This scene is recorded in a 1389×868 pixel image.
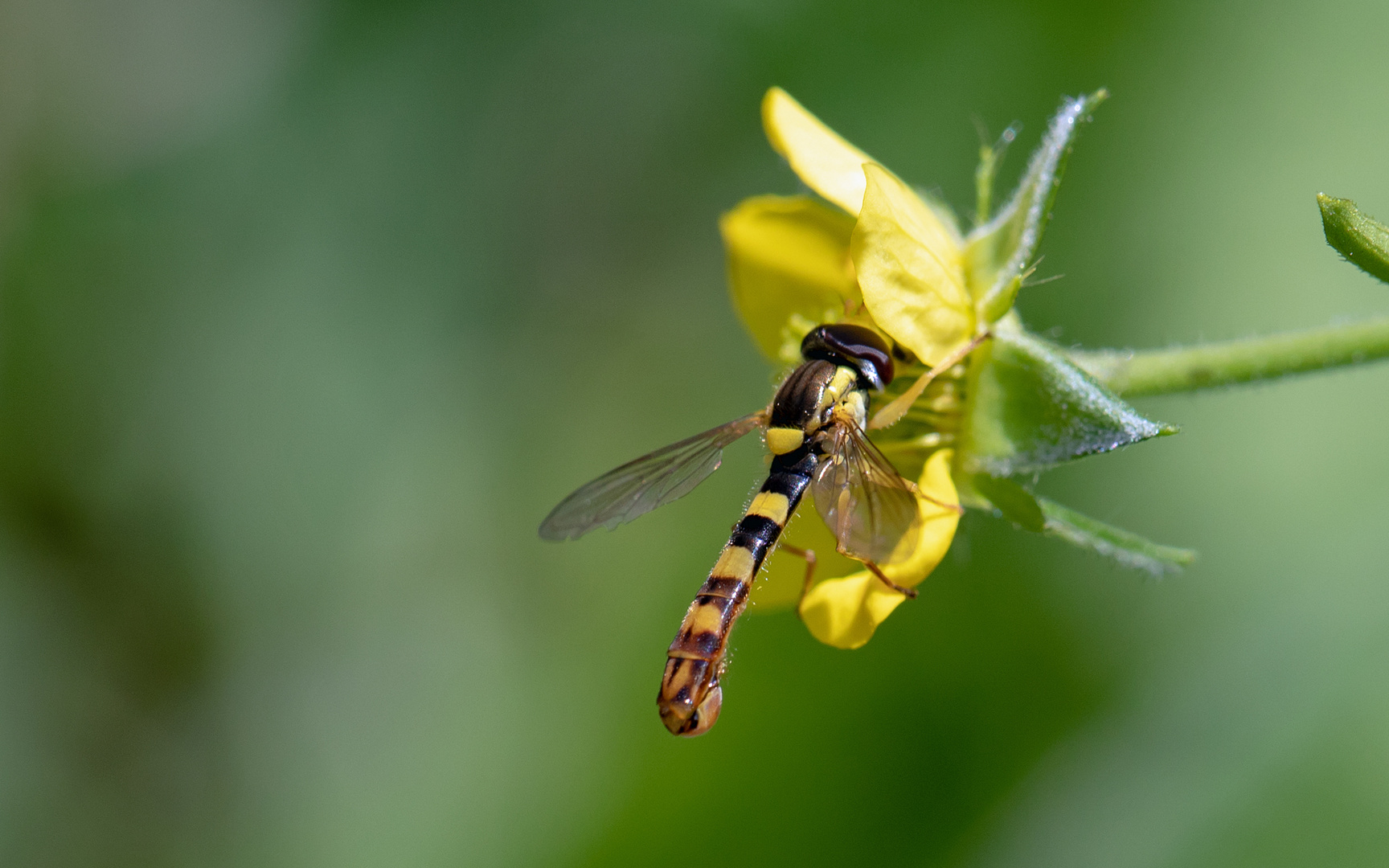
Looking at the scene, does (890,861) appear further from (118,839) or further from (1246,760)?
(118,839)

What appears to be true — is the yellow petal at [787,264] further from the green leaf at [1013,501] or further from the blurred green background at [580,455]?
the blurred green background at [580,455]

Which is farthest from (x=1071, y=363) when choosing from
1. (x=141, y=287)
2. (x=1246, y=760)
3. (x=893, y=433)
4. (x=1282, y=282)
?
(x=141, y=287)

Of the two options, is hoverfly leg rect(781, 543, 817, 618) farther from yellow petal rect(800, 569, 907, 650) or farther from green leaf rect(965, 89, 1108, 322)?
green leaf rect(965, 89, 1108, 322)

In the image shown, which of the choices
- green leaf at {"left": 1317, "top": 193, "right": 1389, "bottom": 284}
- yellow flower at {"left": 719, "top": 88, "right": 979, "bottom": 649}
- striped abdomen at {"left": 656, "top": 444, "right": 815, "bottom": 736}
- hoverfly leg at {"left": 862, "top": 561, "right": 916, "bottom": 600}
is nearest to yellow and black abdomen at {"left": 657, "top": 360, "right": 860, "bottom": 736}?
striped abdomen at {"left": 656, "top": 444, "right": 815, "bottom": 736}

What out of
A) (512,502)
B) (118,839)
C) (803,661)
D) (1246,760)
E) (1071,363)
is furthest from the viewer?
(512,502)

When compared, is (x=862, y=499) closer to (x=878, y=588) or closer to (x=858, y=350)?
(x=878, y=588)

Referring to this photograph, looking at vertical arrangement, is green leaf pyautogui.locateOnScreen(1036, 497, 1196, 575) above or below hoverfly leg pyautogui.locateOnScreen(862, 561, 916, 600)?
above

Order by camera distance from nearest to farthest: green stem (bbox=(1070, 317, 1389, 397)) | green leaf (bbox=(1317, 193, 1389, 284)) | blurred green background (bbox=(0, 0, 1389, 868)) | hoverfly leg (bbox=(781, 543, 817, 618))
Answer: green leaf (bbox=(1317, 193, 1389, 284))
green stem (bbox=(1070, 317, 1389, 397))
hoverfly leg (bbox=(781, 543, 817, 618))
blurred green background (bbox=(0, 0, 1389, 868))
